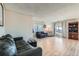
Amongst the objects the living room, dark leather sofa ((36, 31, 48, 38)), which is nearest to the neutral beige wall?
the living room

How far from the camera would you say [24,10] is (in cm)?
230

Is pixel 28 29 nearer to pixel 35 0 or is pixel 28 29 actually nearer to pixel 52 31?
pixel 52 31

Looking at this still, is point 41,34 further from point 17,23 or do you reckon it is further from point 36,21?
point 17,23

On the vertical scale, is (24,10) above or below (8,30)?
above

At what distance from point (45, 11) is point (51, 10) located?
0.46 feet

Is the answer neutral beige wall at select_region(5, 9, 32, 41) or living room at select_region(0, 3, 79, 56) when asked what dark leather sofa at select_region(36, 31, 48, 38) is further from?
neutral beige wall at select_region(5, 9, 32, 41)

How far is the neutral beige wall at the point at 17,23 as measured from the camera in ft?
7.07

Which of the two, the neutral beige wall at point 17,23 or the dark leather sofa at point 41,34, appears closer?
the neutral beige wall at point 17,23

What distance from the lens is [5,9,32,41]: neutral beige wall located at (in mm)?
2156

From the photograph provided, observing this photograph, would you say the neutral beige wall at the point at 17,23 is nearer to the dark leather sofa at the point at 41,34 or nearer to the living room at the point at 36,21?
the living room at the point at 36,21

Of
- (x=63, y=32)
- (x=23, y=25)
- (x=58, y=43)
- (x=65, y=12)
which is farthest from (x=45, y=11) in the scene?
(x=58, y=43)

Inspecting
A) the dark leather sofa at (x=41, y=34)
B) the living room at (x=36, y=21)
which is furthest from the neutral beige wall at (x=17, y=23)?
the dark leather sofa at (x=41, y=34)

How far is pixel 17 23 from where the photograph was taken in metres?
2.25

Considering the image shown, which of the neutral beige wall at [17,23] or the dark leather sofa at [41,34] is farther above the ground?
the neutral beige wall at [17,23]
